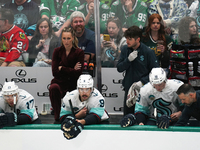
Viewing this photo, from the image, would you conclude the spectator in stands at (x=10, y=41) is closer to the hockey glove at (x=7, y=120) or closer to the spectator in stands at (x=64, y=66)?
the spectator in stands at (x=64, y=66)

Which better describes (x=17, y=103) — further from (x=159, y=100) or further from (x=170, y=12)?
(x=170, y=12)

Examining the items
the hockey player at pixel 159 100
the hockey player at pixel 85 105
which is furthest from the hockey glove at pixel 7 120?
the hockey player at pixel 159 100

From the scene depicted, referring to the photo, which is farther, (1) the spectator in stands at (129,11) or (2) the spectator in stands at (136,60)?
(1) the spectator in stands at (129,11)

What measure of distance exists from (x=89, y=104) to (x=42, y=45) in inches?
77.4

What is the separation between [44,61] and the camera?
5.46 metres

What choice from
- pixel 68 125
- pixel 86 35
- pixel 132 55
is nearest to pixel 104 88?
pixel 86 35

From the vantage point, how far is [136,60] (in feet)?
14.9

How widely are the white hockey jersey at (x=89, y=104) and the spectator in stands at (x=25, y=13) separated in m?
1.99

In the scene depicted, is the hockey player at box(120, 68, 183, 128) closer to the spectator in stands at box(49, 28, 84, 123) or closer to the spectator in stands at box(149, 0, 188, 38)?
the spectator in stands at box(49, 28, 84, 123)

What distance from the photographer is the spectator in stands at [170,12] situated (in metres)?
5.13

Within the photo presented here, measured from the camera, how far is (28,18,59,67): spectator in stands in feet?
17.8
